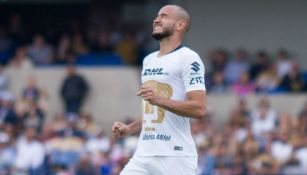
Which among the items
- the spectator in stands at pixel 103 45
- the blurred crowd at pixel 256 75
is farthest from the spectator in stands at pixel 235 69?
the spectator in stands at pixel 103 45

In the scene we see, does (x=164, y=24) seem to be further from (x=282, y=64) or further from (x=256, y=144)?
(x=282, y=64)

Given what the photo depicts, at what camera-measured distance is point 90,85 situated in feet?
73.8

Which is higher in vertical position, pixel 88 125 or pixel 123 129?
pixel 123 129

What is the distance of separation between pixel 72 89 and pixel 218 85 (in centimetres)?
293

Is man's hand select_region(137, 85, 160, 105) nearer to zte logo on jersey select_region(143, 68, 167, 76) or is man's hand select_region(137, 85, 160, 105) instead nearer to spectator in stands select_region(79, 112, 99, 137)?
zte logo on jersey select_region(143, 68, 167, 76)

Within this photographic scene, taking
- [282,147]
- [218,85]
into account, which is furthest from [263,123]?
[218,85]

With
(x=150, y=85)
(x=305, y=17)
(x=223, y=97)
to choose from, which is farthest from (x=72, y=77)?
(x=150, y=85)

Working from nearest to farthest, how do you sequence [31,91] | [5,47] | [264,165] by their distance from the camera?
[264,165]
[31,91]
[5,47]

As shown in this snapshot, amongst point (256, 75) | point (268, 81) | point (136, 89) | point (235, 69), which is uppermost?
point (235, 69)

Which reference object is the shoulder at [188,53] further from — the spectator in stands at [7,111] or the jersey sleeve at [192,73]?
the spectator in stands at [7,111]

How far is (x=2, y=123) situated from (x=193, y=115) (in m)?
12.1

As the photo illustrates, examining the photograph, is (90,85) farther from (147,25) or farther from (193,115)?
(193,115)

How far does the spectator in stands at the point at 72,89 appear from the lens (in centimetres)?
2181

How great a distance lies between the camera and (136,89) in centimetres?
2234
